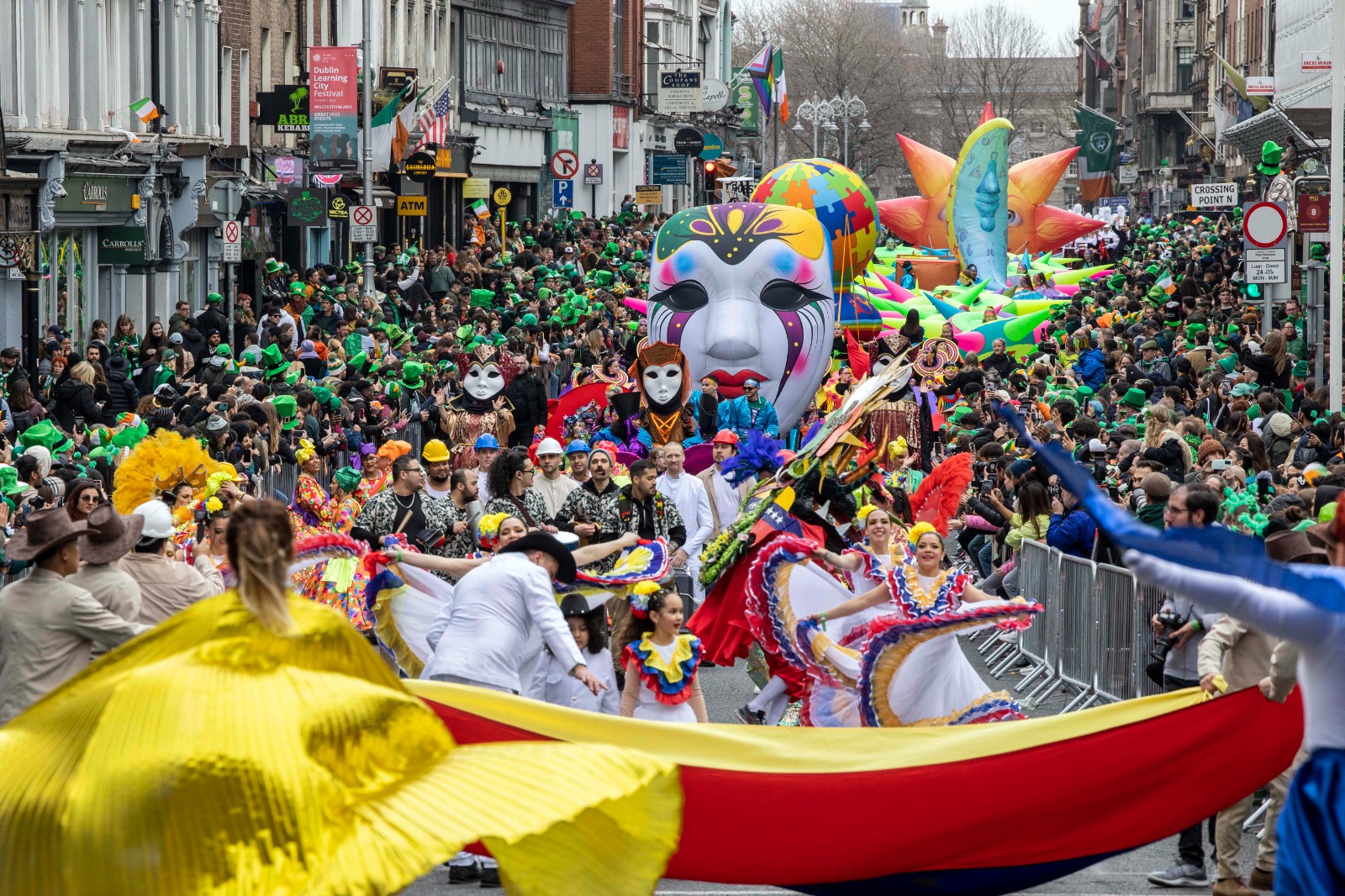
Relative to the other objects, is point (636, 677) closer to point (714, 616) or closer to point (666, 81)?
point (714, 616)

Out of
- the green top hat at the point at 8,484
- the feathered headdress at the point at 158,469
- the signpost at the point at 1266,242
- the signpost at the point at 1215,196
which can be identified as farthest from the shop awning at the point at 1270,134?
the green top hat at the point at 8,484

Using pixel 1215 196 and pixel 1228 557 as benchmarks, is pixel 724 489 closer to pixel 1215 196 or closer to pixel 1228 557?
pixel 1228 557

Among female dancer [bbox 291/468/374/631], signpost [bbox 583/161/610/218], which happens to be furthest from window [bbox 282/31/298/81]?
female dancer [bbox 291/468/374/631]

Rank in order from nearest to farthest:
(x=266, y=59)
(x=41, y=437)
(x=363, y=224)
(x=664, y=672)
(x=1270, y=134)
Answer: (x=664, y=672), (x=41, y=437), (x=1270, y=134), (x=363, y=224), (x=266, y=59)

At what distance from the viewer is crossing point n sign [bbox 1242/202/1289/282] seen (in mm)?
19828

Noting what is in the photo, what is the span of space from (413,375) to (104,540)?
13.2 meters

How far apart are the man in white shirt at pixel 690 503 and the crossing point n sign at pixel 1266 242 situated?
26.7 ft

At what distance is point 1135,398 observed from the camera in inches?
769

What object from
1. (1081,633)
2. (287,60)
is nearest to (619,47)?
(287,60)

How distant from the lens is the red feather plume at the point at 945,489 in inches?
474

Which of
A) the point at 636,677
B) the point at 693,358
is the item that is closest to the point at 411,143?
the point at 693,358

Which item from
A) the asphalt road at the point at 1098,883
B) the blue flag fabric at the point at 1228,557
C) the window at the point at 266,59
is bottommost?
the asphalt road at the point at 1098,883

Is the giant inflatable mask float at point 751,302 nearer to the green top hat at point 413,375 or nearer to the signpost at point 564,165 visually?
the green top hat at point 413,375

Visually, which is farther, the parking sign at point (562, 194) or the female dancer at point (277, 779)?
the parking sign at point (562, 194)
